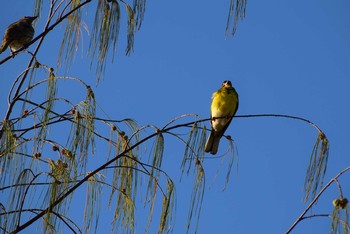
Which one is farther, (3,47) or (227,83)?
(227,83)

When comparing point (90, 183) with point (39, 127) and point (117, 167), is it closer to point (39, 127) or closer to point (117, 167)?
point (117, 167)

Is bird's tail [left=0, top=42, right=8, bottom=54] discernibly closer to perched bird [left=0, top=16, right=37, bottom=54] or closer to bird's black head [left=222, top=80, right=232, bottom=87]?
perched bird [left=0, top=16, right=37, bottom=54]

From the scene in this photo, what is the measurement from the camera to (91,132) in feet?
7.64

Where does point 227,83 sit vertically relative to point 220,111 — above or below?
above

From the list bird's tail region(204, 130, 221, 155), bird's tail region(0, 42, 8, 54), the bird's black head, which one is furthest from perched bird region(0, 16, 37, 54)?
the bird's black head

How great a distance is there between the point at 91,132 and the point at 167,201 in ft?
1.17

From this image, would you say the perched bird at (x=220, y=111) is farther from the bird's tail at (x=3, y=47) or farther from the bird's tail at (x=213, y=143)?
the bird's tail at (x=3, y=47)

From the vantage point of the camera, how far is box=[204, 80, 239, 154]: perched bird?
5340 millimetres

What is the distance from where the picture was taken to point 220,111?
5406 millimetres

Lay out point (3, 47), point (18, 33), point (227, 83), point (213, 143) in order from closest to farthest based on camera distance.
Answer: point (3, 47), point (18, 33), point (213, 143), point (227, 83)

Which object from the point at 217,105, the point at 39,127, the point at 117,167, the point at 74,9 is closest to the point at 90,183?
the point at 117,167

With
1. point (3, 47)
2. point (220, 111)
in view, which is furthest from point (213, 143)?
point (3, 47)

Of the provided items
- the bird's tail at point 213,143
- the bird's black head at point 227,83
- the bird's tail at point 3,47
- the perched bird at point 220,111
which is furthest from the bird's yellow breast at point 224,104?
the bird's tail at point 3,47

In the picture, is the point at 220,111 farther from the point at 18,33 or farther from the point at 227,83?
the point at 18,33
